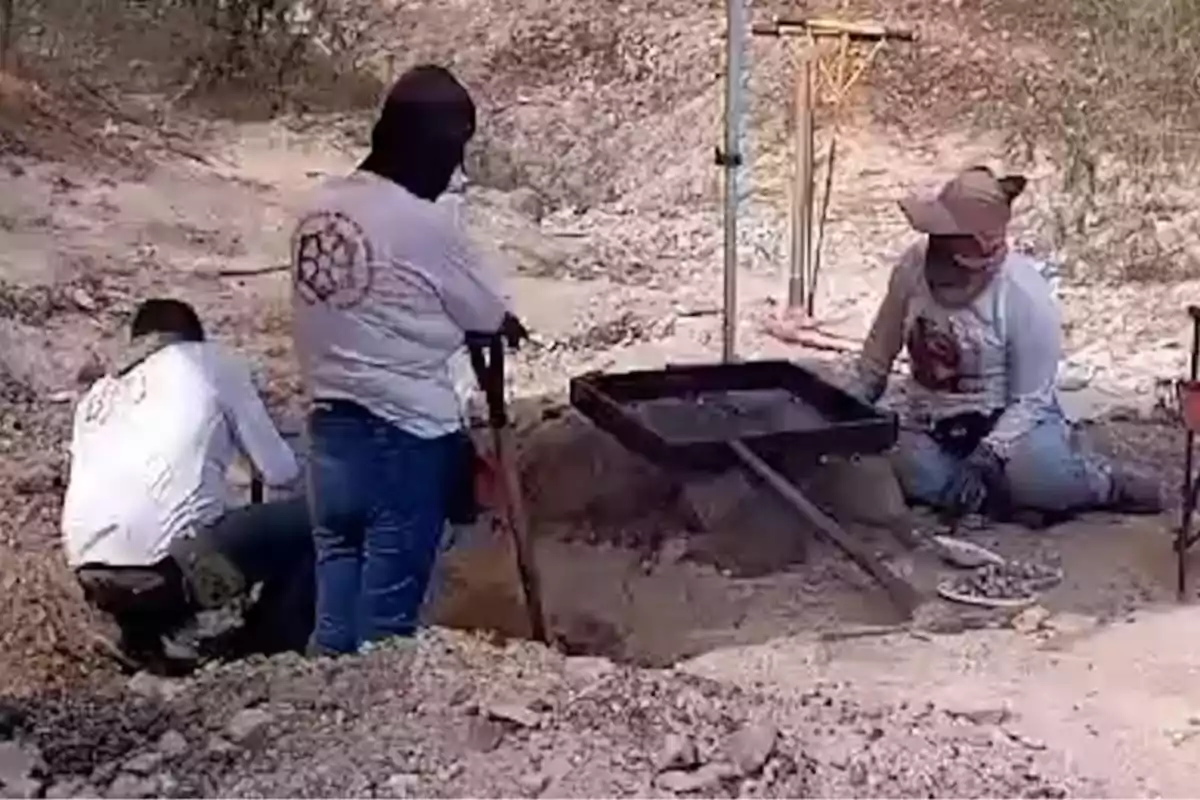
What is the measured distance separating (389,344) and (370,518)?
0.36 m

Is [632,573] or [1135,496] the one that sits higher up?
[1135,496]

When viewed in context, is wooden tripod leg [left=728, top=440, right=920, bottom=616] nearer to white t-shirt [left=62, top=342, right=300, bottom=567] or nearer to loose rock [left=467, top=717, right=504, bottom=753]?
white t-shirt [left=62, top=342, right=300, bottom=567]

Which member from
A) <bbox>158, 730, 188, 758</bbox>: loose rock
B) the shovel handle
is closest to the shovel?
the shovel handle

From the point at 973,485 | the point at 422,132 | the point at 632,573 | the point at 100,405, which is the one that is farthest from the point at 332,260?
the point at 973,485

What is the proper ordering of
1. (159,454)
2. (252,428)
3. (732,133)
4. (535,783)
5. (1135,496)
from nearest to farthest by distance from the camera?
(535,783) → (159,454) → (252,428) → (1135,496) → (732,133)

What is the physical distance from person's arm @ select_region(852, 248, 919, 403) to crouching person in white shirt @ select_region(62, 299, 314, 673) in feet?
5.63

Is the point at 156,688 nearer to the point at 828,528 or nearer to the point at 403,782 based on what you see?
the point at 403,782

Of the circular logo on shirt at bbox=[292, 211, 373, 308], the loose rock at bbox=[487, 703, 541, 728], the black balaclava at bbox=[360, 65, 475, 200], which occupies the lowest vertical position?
the loose rock at bbox=[487, 703, 541, 728]

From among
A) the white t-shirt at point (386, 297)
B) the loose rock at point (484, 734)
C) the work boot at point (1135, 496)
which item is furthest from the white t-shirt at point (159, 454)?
the work boot at point (1135, 496)

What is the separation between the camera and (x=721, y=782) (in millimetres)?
3115

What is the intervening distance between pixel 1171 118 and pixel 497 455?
21.8 feet

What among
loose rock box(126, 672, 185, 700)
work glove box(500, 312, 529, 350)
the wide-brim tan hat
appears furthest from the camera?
the wide-brim tan hat

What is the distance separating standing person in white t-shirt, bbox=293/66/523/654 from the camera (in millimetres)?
4004

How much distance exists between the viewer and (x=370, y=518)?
13.8ft
